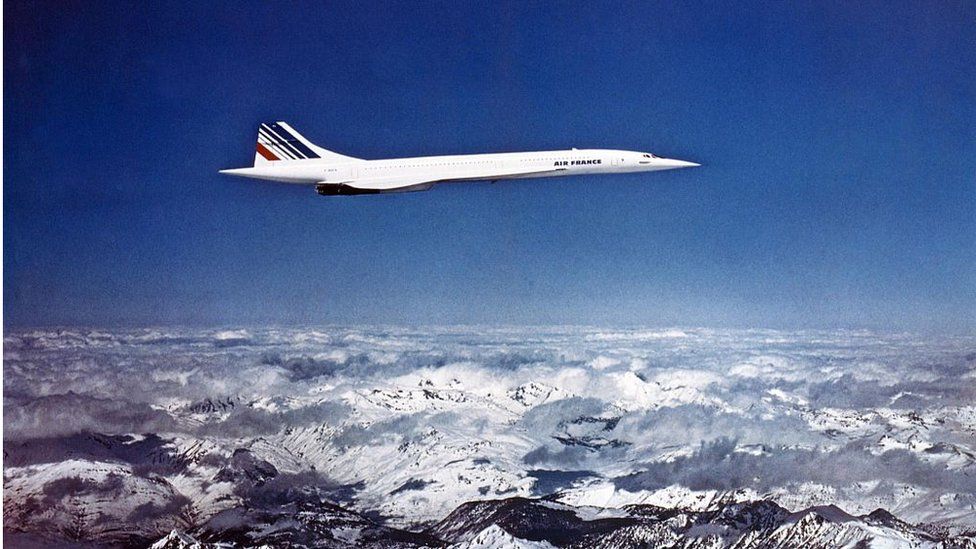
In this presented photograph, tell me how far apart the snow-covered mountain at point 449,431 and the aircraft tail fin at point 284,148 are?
6.90 ft

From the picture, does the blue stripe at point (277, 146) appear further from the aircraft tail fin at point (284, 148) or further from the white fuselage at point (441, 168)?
the white fuselage at point (441, 168)

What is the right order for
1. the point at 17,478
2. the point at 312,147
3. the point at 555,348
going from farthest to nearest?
the point at 555,348 → the point at 17,478 → the point at 312,147

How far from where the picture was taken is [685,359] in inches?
310

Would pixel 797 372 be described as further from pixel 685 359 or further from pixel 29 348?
pixel 29 348

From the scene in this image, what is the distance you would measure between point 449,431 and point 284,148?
12.6ft

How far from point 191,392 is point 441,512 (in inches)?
134

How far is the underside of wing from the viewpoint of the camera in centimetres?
638

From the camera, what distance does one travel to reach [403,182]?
252 inches

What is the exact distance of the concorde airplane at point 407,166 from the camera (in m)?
6.42

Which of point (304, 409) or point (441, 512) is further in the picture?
point (441, 512)

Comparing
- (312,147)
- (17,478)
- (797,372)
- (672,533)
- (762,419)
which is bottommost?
(672,533)

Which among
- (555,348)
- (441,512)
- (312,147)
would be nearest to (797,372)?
(555,348)

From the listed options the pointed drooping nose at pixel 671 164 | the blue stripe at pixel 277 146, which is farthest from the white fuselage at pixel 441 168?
the pointed drooping nose at pixel 671 164

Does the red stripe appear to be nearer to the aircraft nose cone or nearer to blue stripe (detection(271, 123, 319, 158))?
blue stripe (detection(271, 123, 319, 158))
